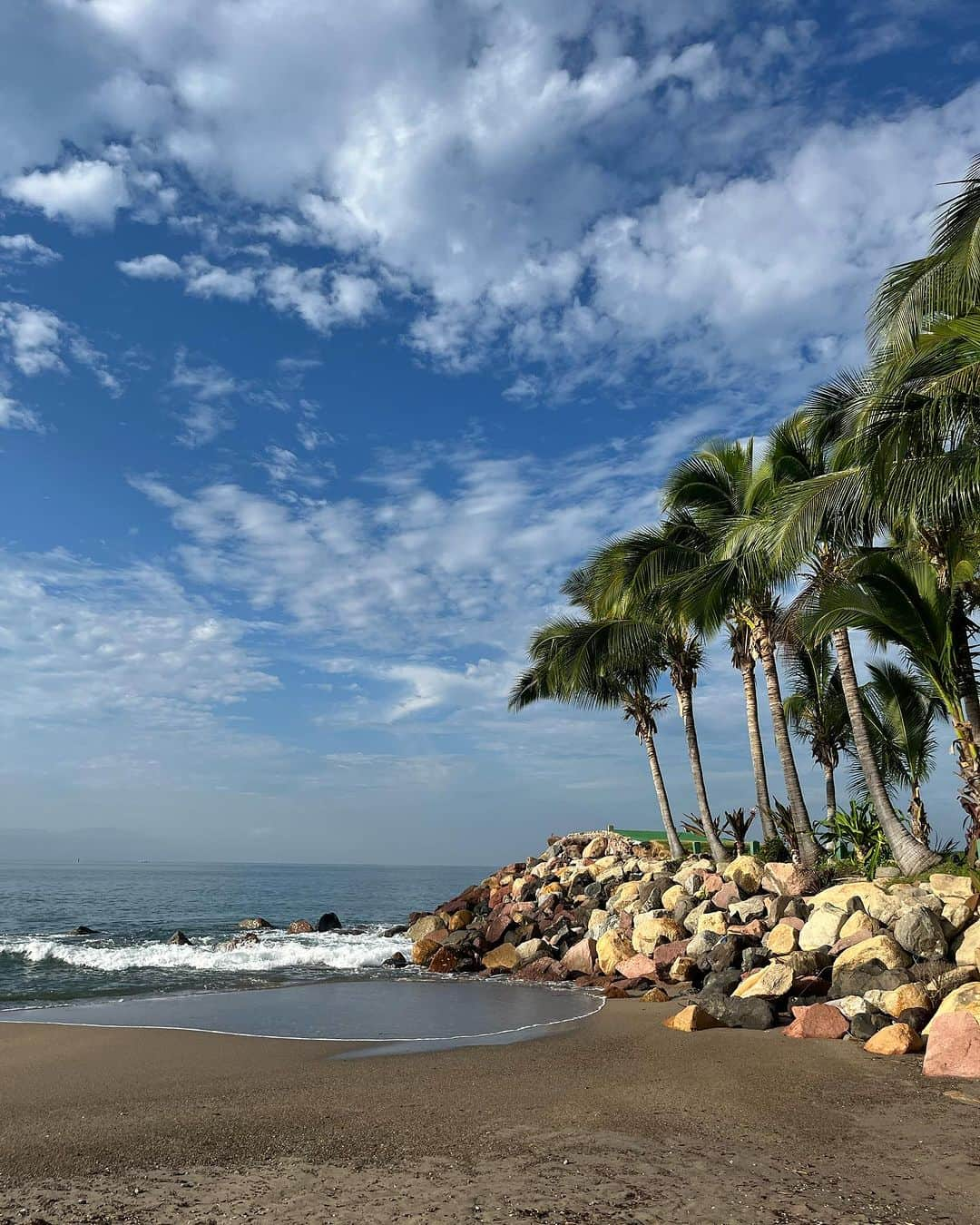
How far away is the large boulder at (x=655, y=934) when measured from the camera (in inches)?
589

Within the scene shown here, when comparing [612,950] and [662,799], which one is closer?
[612,950]

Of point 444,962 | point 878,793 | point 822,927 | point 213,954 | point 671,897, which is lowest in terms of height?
point 213,954

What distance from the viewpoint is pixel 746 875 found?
16.0m

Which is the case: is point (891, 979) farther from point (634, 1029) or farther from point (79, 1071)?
point (79, 1071)

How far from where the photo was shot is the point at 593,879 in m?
22.1

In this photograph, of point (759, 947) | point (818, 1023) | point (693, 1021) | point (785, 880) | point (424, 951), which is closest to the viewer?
point (818, 1023)

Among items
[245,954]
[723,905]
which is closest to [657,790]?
[723,905]

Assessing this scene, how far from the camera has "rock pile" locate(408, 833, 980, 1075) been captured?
920 centimetres

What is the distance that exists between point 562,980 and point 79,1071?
360 inches

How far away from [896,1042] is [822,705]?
56.6 ft

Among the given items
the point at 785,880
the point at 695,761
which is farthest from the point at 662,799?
the point at 785,880

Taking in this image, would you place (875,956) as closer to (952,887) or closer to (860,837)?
(952,887)

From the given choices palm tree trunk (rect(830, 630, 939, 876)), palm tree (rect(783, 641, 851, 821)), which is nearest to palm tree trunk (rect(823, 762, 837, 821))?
palm tree (rect(783, 641, 851, 821))

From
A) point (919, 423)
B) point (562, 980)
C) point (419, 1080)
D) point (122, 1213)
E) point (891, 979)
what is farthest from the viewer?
point (562, 980)
